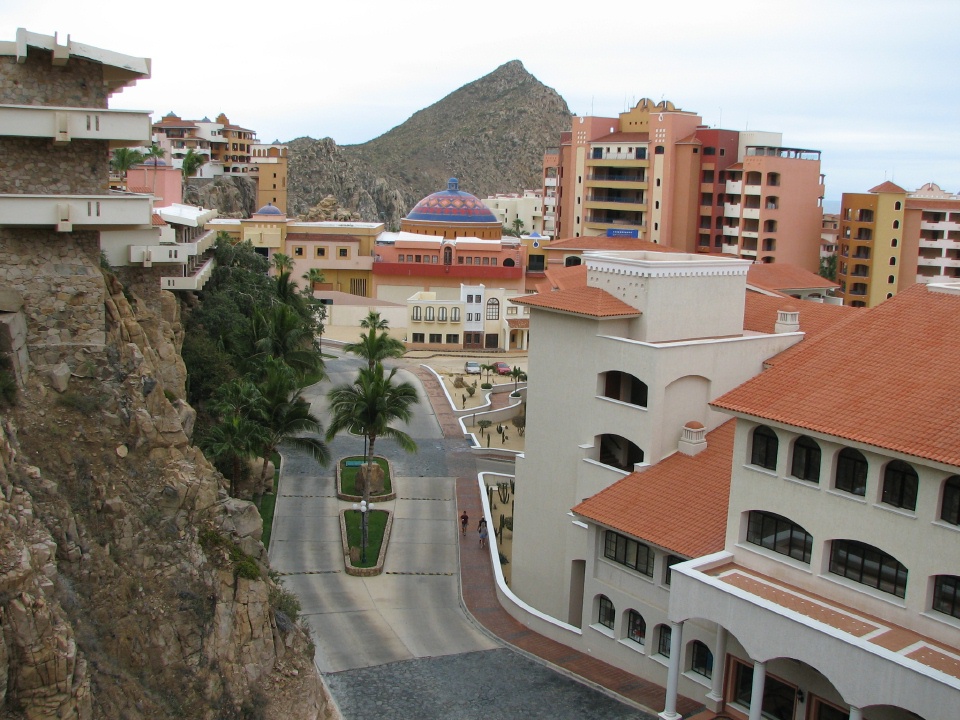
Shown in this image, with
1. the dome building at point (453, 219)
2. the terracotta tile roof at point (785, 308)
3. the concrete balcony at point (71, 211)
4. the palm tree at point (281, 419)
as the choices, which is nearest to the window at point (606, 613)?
the palm tree at point (281, 419)

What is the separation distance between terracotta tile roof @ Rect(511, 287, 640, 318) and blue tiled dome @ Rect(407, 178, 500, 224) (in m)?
74.3

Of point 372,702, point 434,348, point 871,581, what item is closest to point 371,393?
point 372,702

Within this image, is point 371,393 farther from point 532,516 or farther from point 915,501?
point 915,501

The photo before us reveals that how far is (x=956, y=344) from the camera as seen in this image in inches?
1085

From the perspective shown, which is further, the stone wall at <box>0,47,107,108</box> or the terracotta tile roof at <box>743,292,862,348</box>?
the terracotta tile roof at <box>743,292,862,348</box>

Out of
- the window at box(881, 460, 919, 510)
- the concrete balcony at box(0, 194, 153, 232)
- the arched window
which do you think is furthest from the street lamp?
the window at box(881, 460, 919, 510)

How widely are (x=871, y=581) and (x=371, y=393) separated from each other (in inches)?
876

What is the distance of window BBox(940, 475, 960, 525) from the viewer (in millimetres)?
24000

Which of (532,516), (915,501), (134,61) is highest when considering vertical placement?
(134,61)

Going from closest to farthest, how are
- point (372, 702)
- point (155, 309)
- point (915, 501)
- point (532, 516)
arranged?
point (915, 501)
point (372, 702)
point (155, 309)
point (532, 516)

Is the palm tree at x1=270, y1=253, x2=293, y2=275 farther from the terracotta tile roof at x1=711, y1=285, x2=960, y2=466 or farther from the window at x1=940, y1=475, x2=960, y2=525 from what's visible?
the window at x1=940, y1=475, x2=960, y2=525

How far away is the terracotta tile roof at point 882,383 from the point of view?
25078 millimetres

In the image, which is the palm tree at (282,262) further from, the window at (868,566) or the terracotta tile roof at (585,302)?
the window at (868,566)

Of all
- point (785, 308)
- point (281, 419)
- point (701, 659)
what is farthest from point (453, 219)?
point (701, 659)
